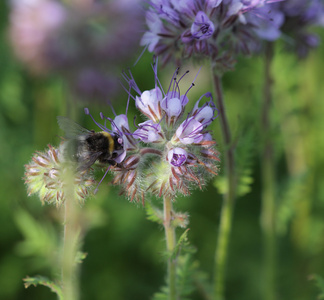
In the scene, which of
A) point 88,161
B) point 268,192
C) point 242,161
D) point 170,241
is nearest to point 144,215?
point 268,192

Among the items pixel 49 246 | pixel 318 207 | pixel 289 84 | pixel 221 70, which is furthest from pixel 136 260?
pixel 221 70

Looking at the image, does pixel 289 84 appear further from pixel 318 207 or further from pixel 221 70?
pixel 221 70

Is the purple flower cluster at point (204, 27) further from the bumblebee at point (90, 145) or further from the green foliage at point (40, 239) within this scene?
the green foliage at point (40, 239)

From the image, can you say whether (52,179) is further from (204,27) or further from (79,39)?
(79,39)

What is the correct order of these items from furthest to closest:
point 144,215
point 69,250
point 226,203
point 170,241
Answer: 1. point 144,215
2. point 226,203
3. point 170,241
4. point 69,250

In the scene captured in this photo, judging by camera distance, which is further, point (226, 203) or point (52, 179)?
point (226, 203)

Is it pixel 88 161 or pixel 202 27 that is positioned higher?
pixel 202 27

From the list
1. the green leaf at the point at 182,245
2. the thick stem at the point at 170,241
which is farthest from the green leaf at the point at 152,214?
the green leaf at the point at 182,245
